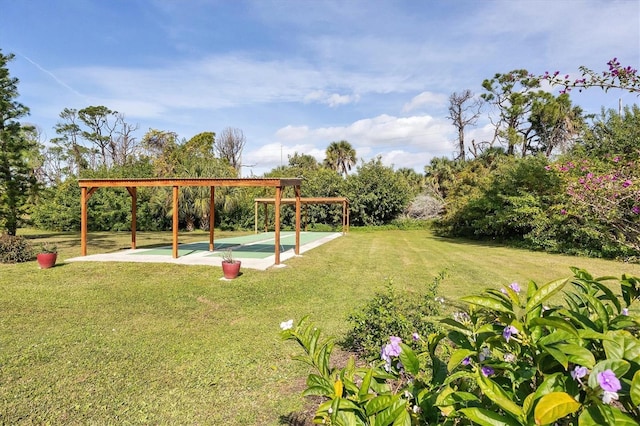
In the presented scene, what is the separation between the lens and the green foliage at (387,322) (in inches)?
145

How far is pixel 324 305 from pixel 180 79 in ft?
49.4

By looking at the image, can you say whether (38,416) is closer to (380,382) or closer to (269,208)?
(380,382)

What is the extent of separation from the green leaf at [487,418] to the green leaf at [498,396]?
0.03m

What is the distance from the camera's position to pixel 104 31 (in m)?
11.2

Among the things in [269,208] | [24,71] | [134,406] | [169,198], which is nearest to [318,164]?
[269,208]

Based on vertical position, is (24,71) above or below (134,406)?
above

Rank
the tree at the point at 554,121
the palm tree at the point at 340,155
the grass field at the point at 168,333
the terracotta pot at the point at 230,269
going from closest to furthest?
the grass field at the point at 168,333 → the terracotta pot at the point at 230,269 → the tree at the point at 554,121 → the palm tree at the point at 340,155

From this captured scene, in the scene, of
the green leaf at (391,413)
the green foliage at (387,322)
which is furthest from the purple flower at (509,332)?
the green foliage at (387,322)

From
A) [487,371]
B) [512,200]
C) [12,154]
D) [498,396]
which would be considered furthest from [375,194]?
[498,396]

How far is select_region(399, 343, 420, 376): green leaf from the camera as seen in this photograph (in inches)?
44.8

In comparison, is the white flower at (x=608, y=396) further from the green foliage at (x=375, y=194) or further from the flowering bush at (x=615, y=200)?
the green foliage at (x=375, y=194)

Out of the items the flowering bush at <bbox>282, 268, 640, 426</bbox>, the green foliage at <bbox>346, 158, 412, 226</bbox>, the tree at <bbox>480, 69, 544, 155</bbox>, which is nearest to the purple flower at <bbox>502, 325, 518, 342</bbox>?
the flowering bush at <bbox>282, 268, 640, 426</bbox>

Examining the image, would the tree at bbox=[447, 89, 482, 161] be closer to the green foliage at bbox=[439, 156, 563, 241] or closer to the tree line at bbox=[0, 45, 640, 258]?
the tree line at bbox=[0, 45, 640, 258]

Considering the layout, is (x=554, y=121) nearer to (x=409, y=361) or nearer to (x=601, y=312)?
(x=601, y=312)
